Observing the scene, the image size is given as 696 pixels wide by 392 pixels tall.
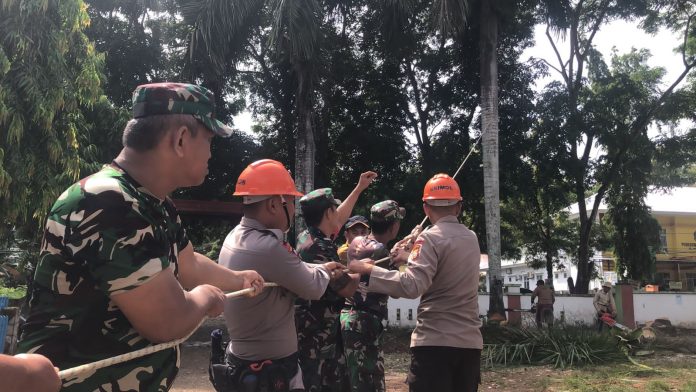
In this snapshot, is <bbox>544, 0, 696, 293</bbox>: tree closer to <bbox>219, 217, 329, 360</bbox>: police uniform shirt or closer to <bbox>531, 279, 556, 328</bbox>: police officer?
<bbox>531, 279, 556, 328</bbox>: police officer

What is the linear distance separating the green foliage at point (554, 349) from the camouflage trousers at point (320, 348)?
21.4ft

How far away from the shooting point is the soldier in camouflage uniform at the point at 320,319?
9.94ft

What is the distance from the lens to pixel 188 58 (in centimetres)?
1054

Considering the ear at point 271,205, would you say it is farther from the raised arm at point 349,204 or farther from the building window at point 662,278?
the building window at point 662,278

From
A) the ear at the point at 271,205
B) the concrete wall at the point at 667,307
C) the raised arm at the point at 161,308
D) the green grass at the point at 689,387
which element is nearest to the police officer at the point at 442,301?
the ear at the point at 271,205

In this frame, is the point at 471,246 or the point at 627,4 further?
the point at 627,4

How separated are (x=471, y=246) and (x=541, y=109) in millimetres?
14414

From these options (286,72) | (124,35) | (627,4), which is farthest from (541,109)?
(124,35)

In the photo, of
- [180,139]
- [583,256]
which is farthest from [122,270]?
[583,256]

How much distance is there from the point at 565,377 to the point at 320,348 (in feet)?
19.2

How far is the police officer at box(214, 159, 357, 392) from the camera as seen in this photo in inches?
97.3

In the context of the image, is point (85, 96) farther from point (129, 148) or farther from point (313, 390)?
point (129, 148)

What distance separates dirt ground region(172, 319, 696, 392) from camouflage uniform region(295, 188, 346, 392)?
4245mm

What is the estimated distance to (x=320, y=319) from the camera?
309 centimetres
